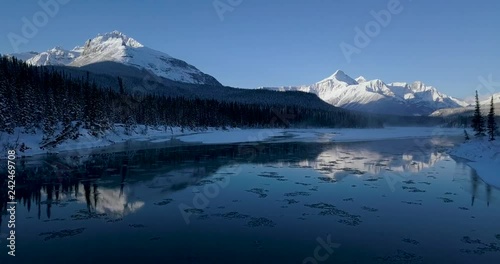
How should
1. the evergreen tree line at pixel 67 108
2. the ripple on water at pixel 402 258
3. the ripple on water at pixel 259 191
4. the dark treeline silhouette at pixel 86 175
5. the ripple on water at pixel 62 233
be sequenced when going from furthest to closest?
the evergreen tree line at pixel 67 108 → the ripple on water at pixel 259 191 → the dark treeline silhouette at pixel 86 175 → the ripple on water at pixel 62 233 → the ripple on water at pixel 402 258

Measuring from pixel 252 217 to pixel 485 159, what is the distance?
112 ft

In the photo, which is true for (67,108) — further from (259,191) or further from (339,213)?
(339,213)

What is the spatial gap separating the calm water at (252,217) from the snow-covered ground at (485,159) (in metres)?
1.37

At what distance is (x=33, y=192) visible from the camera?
22109 mm

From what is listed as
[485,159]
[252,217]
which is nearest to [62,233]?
[252,217]

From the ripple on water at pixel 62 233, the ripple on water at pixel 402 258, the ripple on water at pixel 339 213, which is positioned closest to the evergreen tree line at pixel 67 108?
the ripple on water at pixel 62 233

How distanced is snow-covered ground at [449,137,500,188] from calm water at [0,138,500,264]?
54.0 inches

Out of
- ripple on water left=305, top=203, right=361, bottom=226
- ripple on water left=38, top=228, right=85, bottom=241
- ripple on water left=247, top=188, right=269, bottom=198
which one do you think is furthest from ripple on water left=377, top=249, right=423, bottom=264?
ripple on water left=38, top=228, right=85, bottom=241

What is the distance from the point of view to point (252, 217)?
17016 millimetres

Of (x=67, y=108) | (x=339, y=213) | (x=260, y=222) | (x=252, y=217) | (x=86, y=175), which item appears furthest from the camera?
(x=67, y=108)

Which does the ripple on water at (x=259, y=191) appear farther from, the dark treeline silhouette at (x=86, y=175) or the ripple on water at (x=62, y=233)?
the ripple on water at (x=62, y=233)

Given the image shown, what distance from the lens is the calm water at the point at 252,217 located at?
12328 mm

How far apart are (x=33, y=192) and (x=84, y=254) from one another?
1295 cm

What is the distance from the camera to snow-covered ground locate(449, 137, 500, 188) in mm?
28820
